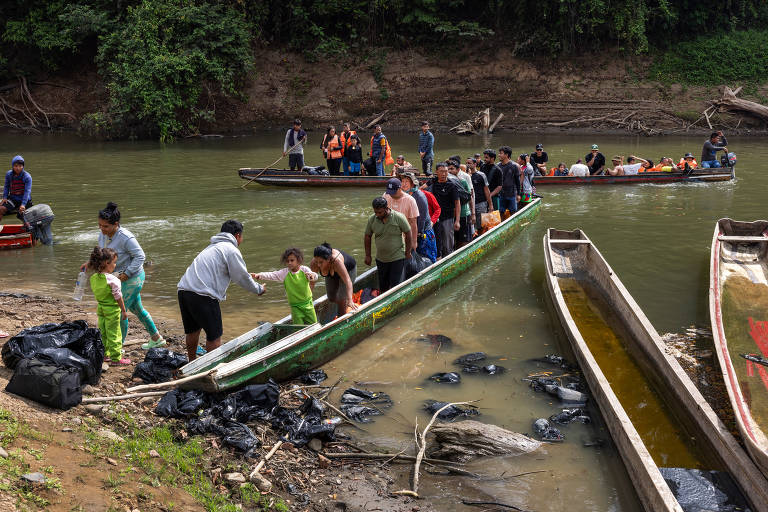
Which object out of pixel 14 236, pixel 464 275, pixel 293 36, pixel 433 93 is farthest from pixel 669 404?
pixel 293 36

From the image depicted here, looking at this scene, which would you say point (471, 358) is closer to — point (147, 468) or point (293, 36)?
point (147, 468)

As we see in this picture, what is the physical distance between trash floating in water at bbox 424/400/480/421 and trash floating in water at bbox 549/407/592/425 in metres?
0.76

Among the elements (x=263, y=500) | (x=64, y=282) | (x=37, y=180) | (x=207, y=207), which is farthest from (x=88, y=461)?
(x=37, y=180)

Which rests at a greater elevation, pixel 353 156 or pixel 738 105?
pixel 738 105

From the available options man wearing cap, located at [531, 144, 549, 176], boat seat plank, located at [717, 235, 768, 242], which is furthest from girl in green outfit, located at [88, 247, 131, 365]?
man wearing cap, located at [531, 144, 549, 176]

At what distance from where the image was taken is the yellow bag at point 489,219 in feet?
40.8

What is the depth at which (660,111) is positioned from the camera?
30.5m

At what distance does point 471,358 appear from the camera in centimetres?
805

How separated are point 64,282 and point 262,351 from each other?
568 centimetres

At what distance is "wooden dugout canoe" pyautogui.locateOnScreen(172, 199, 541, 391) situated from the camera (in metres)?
6.46

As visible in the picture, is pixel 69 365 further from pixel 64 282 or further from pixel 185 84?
pixel 185 84

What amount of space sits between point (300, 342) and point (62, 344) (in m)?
2.23

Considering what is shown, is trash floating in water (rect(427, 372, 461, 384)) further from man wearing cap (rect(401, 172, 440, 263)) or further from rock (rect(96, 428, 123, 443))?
rock (rect(96, 428, 123, 443))

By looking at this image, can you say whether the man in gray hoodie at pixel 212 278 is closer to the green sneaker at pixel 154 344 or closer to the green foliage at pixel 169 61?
the green sneaker at pixel 154 344
